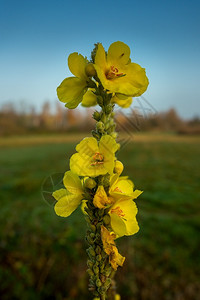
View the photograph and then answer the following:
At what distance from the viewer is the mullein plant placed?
69 centimetres

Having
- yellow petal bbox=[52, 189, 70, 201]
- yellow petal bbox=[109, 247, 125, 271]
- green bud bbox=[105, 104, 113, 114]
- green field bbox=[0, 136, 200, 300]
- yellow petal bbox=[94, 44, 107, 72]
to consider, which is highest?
yellow petal bbox=[94, 44, 107, 72]

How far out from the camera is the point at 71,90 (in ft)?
2.51

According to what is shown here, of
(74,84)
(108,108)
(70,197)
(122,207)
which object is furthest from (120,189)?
(74,84)

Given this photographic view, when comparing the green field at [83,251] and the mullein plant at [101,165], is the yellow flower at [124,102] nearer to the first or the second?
the mullein plant at [101,165]

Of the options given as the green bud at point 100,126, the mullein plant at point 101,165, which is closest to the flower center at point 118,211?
the mullein plant at point 101,165

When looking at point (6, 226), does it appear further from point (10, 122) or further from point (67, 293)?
point (10, 122)

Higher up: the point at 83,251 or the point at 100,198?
the point at 100,198

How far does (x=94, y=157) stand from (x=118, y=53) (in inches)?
12.8

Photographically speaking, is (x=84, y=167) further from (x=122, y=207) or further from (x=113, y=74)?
(x=113, y=74)

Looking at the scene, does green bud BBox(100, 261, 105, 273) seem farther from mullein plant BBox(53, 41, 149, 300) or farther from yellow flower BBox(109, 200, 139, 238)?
yellow flower BBox(109, 200, 139, 238)

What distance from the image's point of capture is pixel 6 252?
2371mm

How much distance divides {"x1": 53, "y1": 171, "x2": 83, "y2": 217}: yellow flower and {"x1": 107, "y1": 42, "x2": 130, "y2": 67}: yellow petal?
369 mm

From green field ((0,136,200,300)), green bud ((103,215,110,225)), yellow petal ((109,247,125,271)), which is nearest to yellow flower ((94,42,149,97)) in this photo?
green bud ((103,215,110,225))

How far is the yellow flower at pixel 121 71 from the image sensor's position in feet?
2.31
